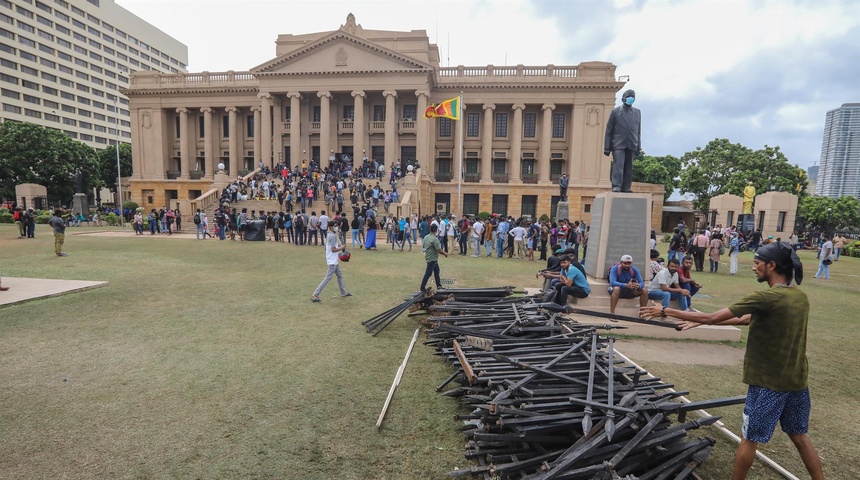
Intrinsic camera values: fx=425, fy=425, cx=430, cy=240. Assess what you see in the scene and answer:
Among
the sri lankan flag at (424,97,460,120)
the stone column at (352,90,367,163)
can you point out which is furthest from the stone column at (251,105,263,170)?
the sri lankan flag at (424,97,460,120)

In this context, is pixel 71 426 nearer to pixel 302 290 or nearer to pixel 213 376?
pixel 213 376

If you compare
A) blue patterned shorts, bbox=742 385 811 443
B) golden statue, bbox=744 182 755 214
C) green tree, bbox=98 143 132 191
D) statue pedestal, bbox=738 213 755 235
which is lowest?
blue patterned shorts, bbox=742 385 811 443

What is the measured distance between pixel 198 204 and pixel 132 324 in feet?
85.2

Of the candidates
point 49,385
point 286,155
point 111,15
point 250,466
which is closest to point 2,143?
point 286,155

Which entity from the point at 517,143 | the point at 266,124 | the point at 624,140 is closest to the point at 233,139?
the point at 266,124

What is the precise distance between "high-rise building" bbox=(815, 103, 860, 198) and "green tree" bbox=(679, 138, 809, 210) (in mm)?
120187

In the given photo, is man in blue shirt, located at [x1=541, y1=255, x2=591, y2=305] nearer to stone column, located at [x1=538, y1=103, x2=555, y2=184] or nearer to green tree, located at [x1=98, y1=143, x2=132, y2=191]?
stone column, located at [x1=538, y1=103, x2=555, y2=184]

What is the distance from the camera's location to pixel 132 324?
7609 mm

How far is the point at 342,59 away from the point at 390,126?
7362mm

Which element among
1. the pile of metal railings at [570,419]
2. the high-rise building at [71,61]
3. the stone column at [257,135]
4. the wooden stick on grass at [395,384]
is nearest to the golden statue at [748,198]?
the pile of metal railings at [570,419]

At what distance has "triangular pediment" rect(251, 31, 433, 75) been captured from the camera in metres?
38.0

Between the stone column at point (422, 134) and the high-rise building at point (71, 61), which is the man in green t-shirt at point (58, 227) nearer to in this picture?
the stone column at point (422, 134)

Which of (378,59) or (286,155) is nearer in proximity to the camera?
(378,59)

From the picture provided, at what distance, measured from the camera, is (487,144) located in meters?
41.7
